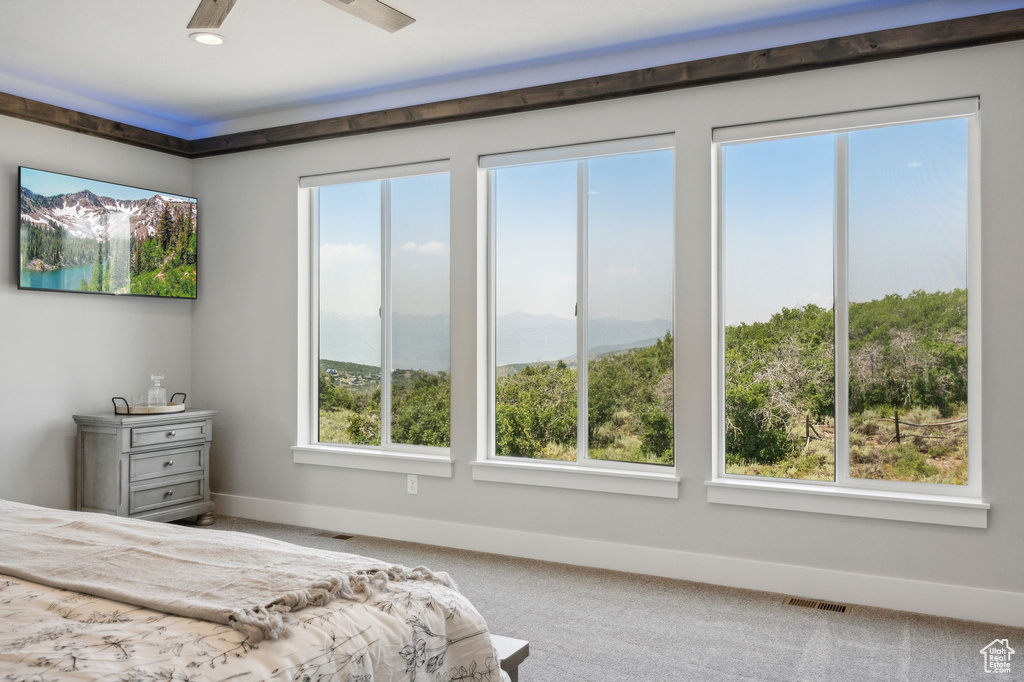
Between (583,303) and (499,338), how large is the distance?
0.57 metres

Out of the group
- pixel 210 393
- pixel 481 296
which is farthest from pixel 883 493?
pixel 210 393

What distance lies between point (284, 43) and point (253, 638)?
3195 millimetres

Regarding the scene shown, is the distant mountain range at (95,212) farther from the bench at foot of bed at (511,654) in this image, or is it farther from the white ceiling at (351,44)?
the bench at foot of bed at (511,654)

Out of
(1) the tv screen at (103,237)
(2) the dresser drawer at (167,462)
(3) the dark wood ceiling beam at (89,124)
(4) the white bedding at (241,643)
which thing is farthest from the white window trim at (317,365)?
(4) the white bedding at (241,643)

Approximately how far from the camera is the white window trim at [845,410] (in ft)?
10.5

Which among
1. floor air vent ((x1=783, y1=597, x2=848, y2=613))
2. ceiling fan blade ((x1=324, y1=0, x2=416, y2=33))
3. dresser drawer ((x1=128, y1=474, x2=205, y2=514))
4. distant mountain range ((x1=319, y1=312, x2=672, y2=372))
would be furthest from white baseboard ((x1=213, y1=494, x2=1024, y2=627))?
ceiling fan blade ((x1=324, y1=0, x2=416, y2=33))

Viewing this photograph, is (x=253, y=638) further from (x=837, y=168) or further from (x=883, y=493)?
(x=837, y=168)

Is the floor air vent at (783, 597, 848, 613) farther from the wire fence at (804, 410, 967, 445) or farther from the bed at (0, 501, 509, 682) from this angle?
the bed at (0, 501, 509, 682)

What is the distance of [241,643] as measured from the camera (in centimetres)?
146

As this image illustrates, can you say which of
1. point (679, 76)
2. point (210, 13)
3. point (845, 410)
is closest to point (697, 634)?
point (845, 410)

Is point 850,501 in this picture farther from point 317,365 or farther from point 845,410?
point 317,365

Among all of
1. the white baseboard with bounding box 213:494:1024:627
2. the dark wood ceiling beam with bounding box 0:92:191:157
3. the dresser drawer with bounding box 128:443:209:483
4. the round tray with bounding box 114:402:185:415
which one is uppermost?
the dark wood ceiling beam with bounding box 0:92:191:157

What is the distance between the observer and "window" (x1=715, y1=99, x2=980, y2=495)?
131 inches

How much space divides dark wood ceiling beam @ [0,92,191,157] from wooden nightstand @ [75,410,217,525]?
1.77 m
